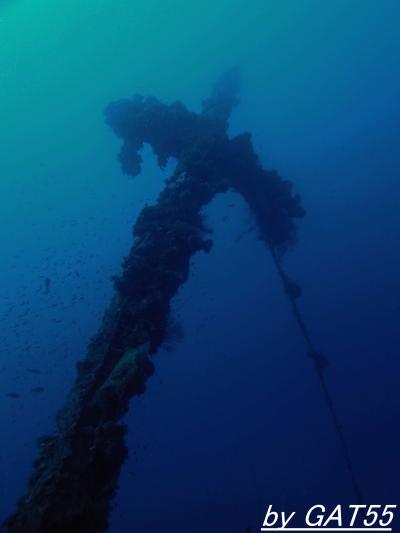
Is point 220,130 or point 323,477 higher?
point 220,130

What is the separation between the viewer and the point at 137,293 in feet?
21.7

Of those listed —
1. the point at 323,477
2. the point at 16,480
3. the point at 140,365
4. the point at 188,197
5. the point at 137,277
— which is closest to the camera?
the point at 140,365

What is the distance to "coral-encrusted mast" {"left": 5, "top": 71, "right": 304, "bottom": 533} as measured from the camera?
4320 mm

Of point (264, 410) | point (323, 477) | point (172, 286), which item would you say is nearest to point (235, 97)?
point (172, 286)

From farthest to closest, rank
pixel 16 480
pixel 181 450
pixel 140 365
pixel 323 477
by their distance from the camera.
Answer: pixel 181 450 → pixel 16 480 → pixel 323 477 → pixel 140 365

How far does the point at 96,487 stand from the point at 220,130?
9504 mm

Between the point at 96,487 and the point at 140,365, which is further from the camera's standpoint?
the point at 140,365

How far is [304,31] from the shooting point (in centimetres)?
6319

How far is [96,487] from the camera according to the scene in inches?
179

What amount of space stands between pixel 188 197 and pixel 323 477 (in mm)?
26321

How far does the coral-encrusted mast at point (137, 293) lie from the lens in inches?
170

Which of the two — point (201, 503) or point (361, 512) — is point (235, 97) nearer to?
point (361, 512)

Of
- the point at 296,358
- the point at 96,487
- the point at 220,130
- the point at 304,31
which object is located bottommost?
the point at 96,487

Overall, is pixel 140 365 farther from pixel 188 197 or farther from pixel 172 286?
pixel 188 197
